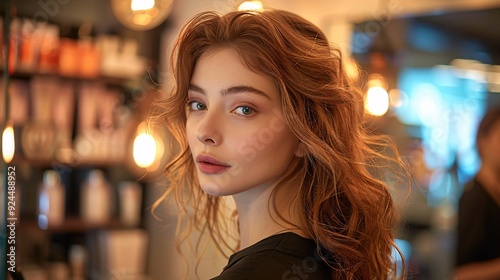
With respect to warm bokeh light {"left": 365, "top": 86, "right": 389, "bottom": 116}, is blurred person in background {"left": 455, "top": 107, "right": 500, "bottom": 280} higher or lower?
lower

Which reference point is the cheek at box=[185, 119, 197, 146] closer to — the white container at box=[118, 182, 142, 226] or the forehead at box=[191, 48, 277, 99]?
the forehead at box=[191, 48, 277, 99]

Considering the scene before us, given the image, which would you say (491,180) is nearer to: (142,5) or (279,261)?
(142,5)

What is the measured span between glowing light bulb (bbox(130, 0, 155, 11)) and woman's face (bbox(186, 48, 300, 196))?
1393mm

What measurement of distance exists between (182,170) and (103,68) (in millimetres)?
2601

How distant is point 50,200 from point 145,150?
60 cm

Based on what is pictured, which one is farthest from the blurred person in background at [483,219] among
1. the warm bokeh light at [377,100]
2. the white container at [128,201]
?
the white container at [128,201]

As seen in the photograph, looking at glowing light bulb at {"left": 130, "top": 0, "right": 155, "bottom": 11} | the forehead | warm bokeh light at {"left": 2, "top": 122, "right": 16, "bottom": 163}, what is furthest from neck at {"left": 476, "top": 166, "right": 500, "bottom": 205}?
warm bokeh light at {"left": 2, "top": 122, "right": 16, "bottom": 163}

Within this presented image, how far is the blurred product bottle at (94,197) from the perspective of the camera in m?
3.80

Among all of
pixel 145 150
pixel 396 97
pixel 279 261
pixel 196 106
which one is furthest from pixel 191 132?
pixel 145 150

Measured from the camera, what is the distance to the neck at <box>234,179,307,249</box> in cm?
114

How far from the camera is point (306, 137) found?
1094 millimetres

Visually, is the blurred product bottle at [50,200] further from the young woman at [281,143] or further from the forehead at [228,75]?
the forehead at [228,75]

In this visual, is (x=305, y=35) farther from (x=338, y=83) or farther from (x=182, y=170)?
(x=182, y=170)

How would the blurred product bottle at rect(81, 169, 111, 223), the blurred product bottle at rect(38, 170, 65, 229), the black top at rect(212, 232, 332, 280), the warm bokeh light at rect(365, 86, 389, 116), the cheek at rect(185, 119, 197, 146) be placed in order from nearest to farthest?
the black top at rect(212, 232, 332, 280)
the cheek at rect(185, 119, 197, 146)
the warm bokeh light at rect(365, 86, 389, 116)
the blurred product bottle at rect(38, 170, 65, 229)
the blurred product bottle at rect(81, 169, 111, 223)
